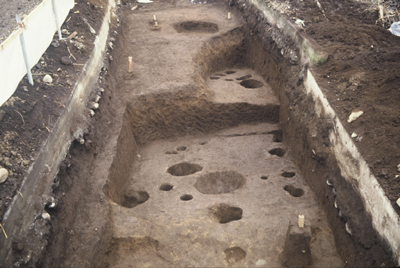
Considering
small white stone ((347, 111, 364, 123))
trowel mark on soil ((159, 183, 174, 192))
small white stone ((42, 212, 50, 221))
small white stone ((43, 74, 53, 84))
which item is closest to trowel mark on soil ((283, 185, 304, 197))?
small white stone ((347, 111, 364, 123))

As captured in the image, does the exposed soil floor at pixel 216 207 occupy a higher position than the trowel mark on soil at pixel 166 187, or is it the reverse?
the exposed soil floor at pixel 216 207

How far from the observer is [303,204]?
5207 millimetres

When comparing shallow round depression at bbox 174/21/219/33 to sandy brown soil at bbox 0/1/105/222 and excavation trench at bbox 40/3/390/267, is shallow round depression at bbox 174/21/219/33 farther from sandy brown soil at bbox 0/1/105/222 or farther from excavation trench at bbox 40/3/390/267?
sandy brown soil at bbox 0/1/105/222

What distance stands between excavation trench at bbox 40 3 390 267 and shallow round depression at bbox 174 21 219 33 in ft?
2.55

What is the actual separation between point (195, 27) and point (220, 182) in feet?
18.6

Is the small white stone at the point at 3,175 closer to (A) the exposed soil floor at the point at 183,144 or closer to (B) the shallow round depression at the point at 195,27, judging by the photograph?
(A) the exposed soil floor at the point at 183,144

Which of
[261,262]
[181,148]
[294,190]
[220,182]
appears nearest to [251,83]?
[181,148]

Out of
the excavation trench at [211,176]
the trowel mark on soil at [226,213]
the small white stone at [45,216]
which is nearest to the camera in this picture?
the small white stone at [45,216]

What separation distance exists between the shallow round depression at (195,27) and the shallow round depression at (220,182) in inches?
207

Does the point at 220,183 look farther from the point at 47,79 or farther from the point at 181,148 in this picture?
the point at 47,79

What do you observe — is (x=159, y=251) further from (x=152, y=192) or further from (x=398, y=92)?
(x=398, y=92)

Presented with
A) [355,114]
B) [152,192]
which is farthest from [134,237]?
[355,114]

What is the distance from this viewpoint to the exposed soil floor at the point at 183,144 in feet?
14.1

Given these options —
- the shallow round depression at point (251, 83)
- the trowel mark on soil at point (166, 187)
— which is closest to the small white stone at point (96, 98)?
the trowel mark on soil at point (166, 187)
